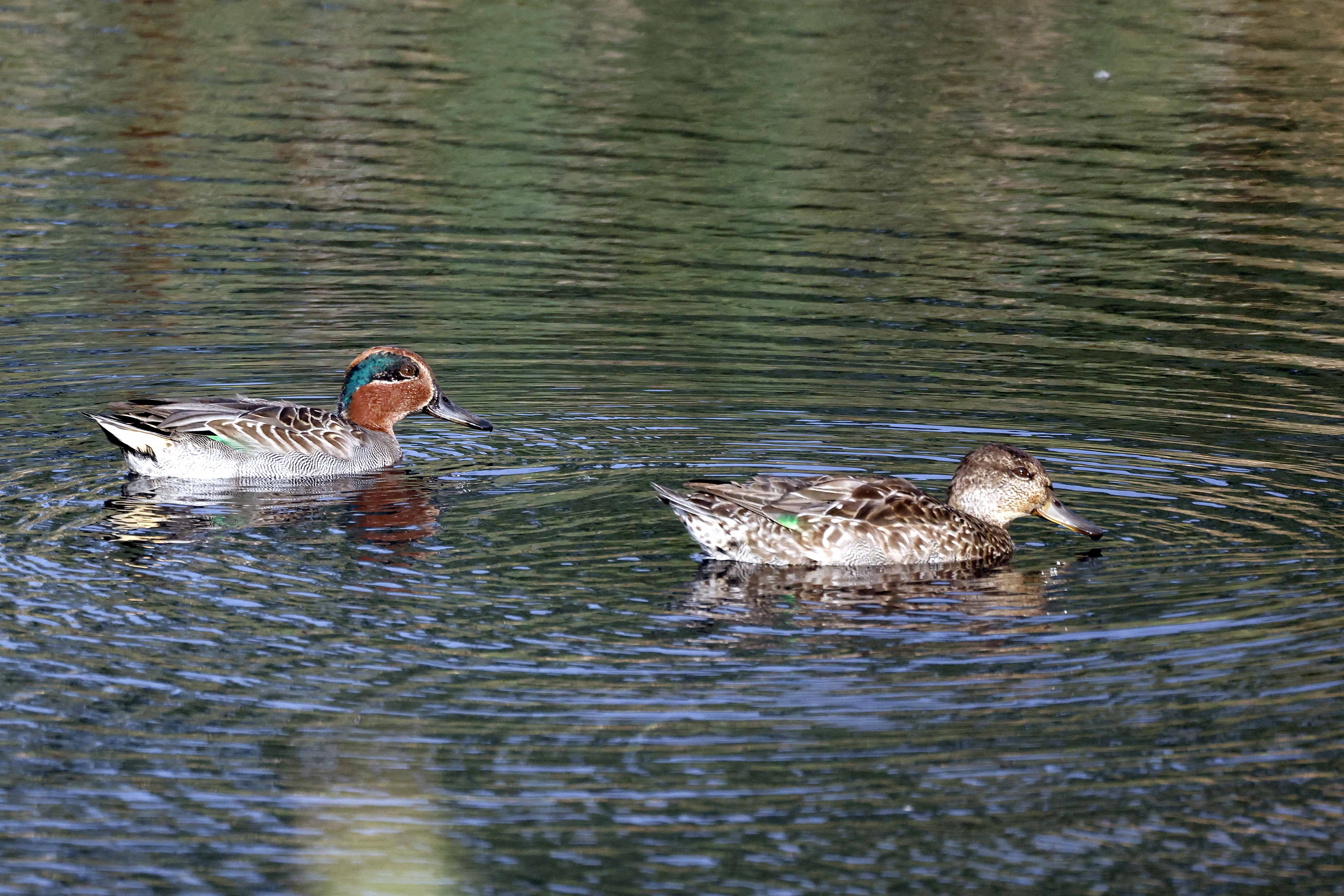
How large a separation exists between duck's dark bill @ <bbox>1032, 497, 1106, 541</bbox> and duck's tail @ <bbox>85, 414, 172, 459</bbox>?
16.9 feet

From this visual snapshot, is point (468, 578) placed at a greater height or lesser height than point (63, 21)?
lesser

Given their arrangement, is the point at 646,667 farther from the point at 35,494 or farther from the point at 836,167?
the point at 836,167

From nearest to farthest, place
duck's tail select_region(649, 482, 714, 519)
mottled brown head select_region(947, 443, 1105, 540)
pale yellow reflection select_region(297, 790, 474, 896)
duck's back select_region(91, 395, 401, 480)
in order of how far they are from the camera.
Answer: pale yellow reflection select_region(297, 790, 474, 896), duck's tail select_region(649, 482, 714, 519), mottled brown head select_region(947, 443, 1105, 540), duck's back select_region(91, 395, 401, 480)

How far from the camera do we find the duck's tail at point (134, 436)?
1151 cm

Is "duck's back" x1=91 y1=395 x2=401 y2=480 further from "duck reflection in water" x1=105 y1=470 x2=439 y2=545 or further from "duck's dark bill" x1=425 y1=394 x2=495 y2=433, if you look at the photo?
"duck's dark bill" x1=425 y1=394 x2=495 y2=433

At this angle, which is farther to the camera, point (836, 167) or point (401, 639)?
point (836, 167)

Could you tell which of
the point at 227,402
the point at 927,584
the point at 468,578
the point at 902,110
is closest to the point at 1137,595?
the point at 927,584

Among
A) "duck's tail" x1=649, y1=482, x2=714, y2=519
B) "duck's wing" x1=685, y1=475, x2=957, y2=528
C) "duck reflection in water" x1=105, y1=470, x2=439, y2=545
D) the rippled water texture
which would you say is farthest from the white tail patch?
"duck's wing" x1=685, y1=475, x2=957, y2=528

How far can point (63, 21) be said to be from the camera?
28.9m

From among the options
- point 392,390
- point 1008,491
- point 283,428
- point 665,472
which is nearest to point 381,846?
point 1008,491

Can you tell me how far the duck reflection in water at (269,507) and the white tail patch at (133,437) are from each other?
0.69ft

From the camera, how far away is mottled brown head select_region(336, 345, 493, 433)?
41.8ft

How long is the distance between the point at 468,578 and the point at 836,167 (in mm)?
12774

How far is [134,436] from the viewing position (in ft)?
38.0
